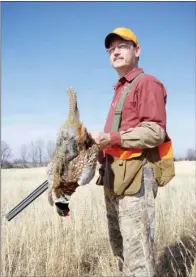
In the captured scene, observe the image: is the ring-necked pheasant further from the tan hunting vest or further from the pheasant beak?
the tan hunting vest

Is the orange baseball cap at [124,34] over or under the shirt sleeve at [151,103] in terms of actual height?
over

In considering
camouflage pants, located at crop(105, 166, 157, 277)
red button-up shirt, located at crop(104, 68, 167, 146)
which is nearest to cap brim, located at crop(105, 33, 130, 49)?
red button-up shirt, located at crop(104, 68, 167, 146)

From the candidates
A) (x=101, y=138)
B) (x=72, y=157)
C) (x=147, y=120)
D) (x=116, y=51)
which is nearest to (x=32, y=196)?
(x=72, y=157)

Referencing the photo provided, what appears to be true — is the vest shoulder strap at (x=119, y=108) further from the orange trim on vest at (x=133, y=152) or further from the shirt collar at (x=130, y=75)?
the orange trim on vest at (x=133, y=152)

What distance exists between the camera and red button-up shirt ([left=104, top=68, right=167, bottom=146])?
3029 millimetres

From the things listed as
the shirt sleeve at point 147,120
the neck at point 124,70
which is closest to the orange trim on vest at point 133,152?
the shirt sleeve at point 147,120

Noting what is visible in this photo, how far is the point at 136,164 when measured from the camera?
3.14 meters

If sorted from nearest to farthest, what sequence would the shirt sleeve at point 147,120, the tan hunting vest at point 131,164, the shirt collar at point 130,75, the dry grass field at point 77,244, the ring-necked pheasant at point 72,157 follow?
the ring-necked pheasant at point 72,157 < the shirt sleeve at point 147,120 < the tan hunting vest at point 131,164 < the shirt collar at point 130,75 < the dry grass field at point 77,244

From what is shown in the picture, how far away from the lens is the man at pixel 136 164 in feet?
9.90

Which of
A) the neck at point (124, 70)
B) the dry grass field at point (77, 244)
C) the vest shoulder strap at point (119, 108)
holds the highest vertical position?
the neck at point (124, 70)

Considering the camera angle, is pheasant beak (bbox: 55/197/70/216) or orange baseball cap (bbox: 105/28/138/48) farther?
orange baseball cap (bbox: 105/28/138/48)

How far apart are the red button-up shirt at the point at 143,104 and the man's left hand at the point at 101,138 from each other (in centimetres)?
4

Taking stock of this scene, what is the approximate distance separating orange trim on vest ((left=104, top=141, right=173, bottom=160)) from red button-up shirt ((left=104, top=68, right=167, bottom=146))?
16cm

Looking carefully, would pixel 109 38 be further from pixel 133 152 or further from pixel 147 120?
pixel 133 152
